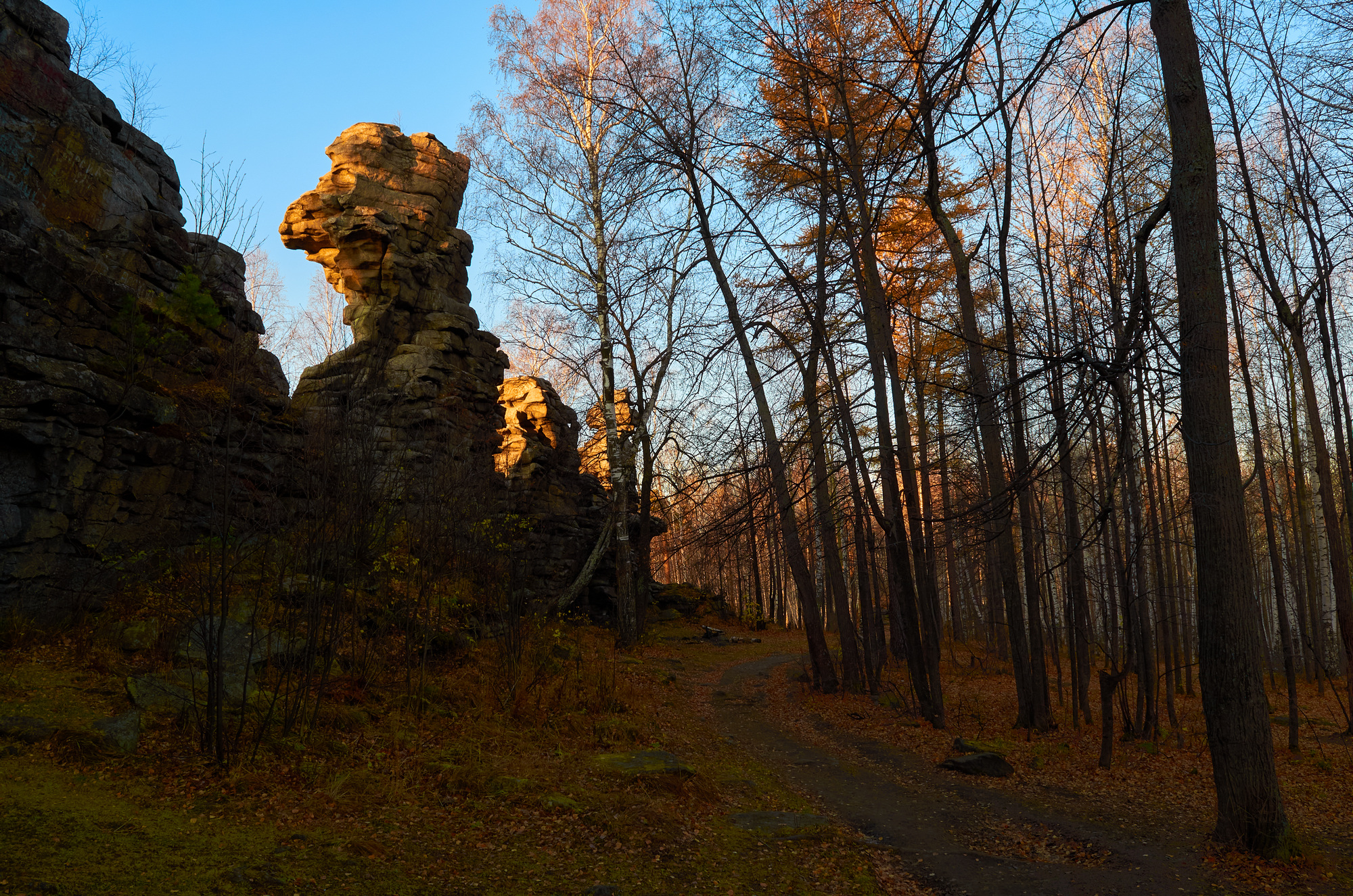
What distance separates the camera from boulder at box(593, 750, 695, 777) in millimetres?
7453

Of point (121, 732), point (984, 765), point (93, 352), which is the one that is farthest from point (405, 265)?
point (984, 765)

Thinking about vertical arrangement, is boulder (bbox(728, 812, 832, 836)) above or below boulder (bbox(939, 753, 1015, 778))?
above

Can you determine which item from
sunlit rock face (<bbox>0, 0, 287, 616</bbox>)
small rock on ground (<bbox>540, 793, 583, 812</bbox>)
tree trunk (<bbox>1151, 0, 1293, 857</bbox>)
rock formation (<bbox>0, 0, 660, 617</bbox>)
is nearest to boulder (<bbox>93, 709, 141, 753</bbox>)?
rock formation (<bbox>0, 0, 660, 617</bbox>)

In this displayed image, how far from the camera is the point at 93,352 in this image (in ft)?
30.1

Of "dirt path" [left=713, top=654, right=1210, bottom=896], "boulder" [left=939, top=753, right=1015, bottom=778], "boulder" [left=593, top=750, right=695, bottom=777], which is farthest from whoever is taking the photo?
"boulder" [left=939, top=753, right=1015, bottom=778]

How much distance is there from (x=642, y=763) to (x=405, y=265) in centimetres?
1495

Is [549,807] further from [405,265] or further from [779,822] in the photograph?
[405,265]

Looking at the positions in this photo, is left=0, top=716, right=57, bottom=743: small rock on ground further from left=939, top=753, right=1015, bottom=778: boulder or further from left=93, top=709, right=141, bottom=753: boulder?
left=939, top=753, right=1015, bottom=778: boulder

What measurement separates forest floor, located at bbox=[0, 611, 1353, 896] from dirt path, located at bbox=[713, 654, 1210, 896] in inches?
1.3

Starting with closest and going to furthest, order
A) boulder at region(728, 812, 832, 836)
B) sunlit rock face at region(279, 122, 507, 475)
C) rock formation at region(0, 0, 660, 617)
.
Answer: boulder at region(728, 812, 832, 836) → rock formation at region(0, 0, 660, 617) → sunlit rock face at region(279, 122, 507, 475)

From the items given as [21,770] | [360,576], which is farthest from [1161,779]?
[21,770]


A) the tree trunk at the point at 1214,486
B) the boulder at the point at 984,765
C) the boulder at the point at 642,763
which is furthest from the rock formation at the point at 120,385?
the tree trunk at the point at 1214,486

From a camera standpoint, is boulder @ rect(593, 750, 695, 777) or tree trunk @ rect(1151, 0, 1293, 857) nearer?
tree trunk @ rect(1151, 0, 1293, 857)

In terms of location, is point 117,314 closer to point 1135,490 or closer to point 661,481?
point 1135,490
